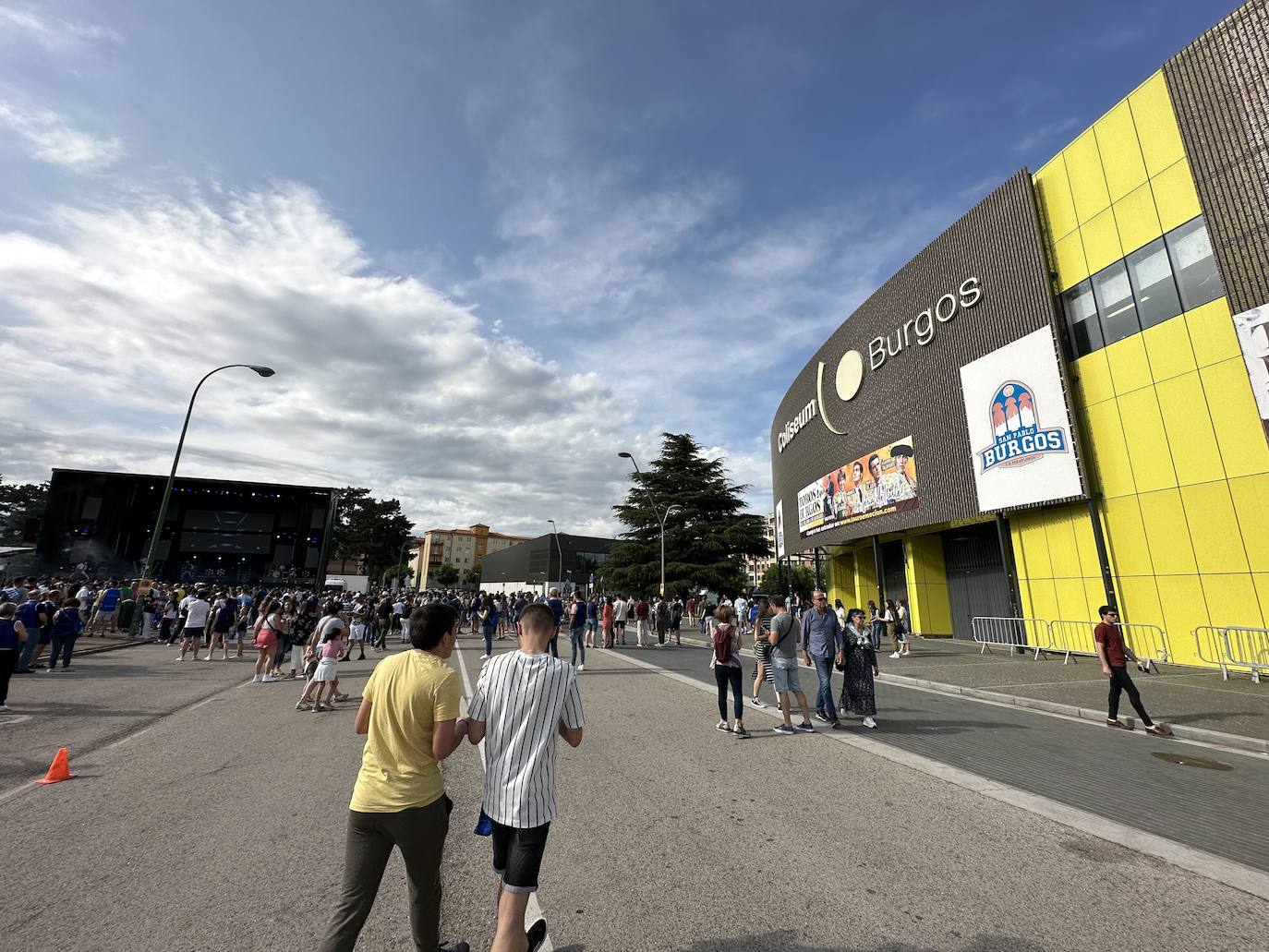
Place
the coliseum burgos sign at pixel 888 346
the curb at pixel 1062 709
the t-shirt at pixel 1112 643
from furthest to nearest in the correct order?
the coliseum burgos sign at pixel 888 346 < the t-shirt at pixel 1112 643 < the curb at pixel 1062 709

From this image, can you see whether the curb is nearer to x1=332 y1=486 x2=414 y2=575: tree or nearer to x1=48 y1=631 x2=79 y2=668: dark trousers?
→ x1=48 y1=631 x2=79 y2=668: dark trousers

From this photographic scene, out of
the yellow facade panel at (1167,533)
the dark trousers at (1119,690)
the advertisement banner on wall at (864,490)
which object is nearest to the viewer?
the dark trousers at (1119,690)

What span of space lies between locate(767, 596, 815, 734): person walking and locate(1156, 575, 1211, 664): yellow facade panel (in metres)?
13.5

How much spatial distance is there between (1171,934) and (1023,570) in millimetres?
19381

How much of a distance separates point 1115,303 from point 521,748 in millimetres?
21103

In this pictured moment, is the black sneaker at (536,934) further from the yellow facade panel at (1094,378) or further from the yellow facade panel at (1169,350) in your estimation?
the yellow facade panel at (1094,378)

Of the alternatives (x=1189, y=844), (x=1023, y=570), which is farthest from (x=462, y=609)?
(x=1189, y=844)

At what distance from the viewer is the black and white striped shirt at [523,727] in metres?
2.47

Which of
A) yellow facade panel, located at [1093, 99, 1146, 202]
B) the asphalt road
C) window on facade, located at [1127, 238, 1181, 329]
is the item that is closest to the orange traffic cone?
the asphalt road

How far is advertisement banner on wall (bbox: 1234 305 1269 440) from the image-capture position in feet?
40.9

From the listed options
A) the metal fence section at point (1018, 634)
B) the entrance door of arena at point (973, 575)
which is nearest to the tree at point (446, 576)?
the entrance door of arena at point (973, 575)

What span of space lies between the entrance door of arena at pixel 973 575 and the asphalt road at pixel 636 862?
19.7 metres

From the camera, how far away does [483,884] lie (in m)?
3.49

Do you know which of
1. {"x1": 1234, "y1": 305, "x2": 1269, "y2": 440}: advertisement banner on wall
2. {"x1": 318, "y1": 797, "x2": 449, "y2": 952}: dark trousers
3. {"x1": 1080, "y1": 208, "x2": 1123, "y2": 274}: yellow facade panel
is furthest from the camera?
{"x1": 1080, "y1": 208, "x2": 1123, "y2": 274}: yellow facade panel
